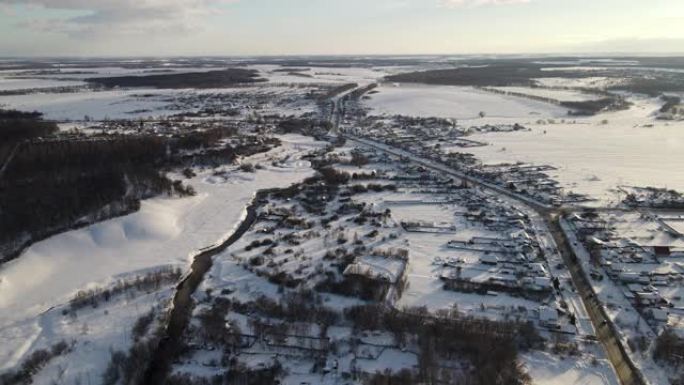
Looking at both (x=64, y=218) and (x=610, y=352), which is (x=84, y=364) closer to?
(x=64, y=218)

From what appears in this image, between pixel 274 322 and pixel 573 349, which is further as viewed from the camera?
pixel 274 322

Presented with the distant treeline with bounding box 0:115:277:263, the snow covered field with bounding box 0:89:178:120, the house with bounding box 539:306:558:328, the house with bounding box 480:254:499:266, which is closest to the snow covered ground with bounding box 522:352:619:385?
the house with bounding box 539:306:558:328

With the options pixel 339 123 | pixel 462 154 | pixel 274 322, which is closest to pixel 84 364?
pixel 274 322

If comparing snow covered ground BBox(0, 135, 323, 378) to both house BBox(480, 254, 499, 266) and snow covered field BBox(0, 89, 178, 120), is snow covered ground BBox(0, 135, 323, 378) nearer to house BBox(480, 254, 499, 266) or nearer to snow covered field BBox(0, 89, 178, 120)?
house BBox(480, 254, 499, 266)

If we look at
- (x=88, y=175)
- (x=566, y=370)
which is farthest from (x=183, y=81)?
(x=566, y=370)

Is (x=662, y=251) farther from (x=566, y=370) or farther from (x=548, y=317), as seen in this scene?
(x=566, y=370)

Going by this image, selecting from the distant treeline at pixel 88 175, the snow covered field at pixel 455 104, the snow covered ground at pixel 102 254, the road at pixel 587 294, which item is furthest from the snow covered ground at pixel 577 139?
the distant treeline at pixel 88 175
